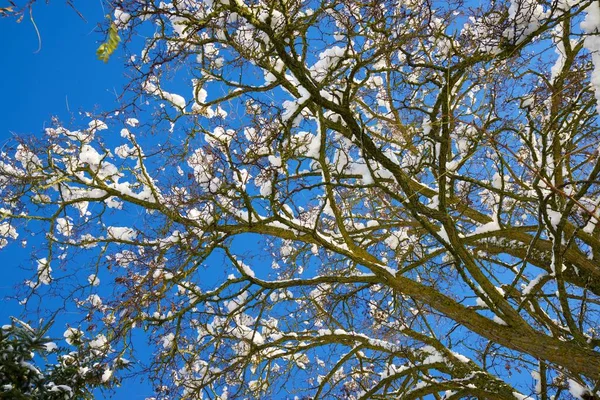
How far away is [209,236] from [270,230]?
2.52 ft

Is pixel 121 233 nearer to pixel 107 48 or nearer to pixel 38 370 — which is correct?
pixel 38 370

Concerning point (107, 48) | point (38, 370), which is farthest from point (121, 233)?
point (107, 48)

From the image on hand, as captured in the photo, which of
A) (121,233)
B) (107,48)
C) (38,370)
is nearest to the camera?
(107,48)

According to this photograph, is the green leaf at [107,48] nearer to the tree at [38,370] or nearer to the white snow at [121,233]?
the tree at [38,370]

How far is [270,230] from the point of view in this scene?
6.11 m

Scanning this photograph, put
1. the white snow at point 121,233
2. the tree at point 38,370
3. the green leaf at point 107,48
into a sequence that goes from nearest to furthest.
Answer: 1. the green leaf at point 107,48
2. the tree at point 38,370
3. the white snow at point 121,233

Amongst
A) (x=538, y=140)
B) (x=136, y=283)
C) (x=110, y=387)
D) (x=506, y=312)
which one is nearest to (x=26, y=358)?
(x=110, y=387)

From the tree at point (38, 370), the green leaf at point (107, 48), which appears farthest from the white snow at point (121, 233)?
the green leaf at point (107, 48)

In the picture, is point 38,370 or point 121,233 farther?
point 121,233

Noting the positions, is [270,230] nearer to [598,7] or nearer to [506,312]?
[506,312]

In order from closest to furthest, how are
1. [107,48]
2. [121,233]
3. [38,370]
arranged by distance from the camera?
[107,48] → [38,370] → [121,233]

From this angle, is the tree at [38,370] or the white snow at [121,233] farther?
the white snow at [121,233]

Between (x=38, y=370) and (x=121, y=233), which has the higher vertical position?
(x=121, y=233)

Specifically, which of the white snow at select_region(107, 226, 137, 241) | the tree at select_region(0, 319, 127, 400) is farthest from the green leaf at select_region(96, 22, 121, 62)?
the white snow at select_region(107, 226, 137, 241)
